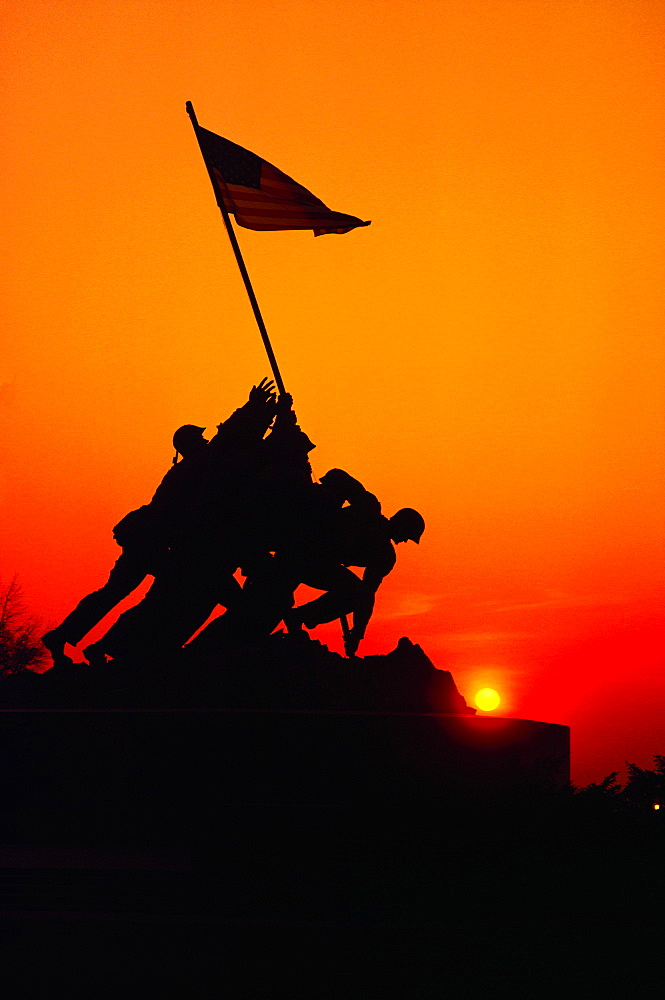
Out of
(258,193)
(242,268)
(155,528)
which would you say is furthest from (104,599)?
(258,193)

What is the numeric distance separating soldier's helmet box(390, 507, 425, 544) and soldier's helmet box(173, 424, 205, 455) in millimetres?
2211

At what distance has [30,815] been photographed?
27.9 feet

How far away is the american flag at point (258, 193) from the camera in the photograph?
12.9 meters

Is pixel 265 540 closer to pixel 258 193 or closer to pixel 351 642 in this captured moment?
pixel 351 642

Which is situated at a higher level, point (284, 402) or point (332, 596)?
point (284, 402)

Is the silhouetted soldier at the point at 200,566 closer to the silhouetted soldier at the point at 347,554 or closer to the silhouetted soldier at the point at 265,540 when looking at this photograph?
the silhouetted soldier at the point at 265,540

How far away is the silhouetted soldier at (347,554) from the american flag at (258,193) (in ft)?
11.1

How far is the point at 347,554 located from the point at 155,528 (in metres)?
1.97

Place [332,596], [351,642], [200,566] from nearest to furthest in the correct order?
[200,566], [332,596], [351,642]

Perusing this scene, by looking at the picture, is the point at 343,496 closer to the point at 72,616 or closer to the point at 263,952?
the point at 72,616

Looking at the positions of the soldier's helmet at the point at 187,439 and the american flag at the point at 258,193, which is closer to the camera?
the soldier's helmet at the point at 187,439

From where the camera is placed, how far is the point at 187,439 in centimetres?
1168

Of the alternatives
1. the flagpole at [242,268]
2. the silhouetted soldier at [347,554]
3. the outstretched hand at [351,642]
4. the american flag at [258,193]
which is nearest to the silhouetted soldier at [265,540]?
the silhouetted soldier at [347,554]

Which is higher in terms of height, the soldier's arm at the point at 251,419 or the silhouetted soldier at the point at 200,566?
the soldier's arm at the point at 251,419
